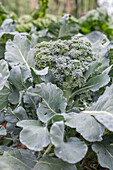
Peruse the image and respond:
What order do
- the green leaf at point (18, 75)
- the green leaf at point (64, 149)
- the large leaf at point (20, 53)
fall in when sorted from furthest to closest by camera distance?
the large leaf at point (20, 53), the green leaf at point (18, 75), the green leaf at point (64, 149)

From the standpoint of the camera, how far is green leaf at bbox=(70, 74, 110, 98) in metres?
0.72

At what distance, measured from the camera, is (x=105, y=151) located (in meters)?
0.62

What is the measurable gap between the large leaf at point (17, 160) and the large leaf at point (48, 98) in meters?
0.16

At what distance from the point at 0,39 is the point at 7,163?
0.71 meters

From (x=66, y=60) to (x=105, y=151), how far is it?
374 mm

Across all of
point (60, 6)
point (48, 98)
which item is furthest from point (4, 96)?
point (60, 6)

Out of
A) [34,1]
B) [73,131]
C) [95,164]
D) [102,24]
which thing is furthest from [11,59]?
[34,1]

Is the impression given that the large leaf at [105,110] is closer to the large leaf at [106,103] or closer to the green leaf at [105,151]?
the large leaf at [106,103]

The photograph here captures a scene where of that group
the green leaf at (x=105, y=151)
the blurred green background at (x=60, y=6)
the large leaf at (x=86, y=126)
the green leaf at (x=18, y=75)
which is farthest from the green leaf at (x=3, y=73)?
the blurred green background at (x=60, y=6)

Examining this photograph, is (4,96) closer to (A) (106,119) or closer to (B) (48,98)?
(B) (48,98)

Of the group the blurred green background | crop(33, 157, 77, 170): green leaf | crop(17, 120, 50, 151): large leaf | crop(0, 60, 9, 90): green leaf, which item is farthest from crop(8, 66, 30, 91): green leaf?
the blurred green background

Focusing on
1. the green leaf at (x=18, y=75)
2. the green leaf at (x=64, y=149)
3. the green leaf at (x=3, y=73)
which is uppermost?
the green leaf at (x=3, y=73)

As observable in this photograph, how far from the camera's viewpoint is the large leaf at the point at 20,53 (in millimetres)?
833

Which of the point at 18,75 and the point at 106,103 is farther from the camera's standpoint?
the point at 18,75
